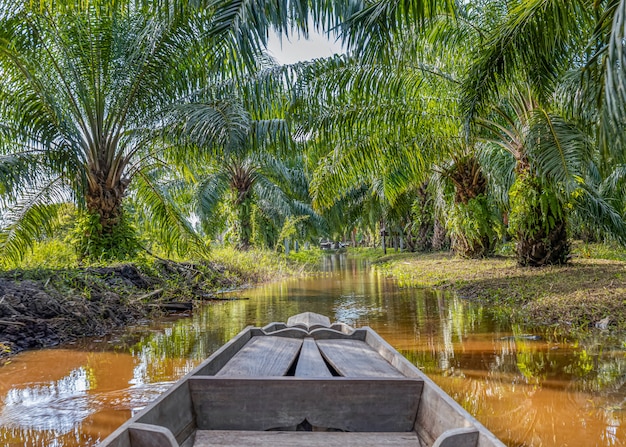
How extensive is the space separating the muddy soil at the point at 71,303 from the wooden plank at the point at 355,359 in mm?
3662

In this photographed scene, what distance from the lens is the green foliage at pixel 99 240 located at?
9508 mm

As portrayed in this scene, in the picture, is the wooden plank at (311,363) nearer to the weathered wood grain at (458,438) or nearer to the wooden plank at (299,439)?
the wooden plank at (299,439)

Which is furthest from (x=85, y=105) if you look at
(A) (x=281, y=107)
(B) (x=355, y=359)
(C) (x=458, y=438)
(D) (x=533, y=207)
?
(C) (x=458, y=438)

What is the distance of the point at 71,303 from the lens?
651 centimetres

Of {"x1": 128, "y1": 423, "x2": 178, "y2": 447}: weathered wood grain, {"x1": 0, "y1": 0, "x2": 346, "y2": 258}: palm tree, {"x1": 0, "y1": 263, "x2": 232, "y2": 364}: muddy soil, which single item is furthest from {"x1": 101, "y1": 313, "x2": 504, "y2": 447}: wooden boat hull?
{"x1": 0, "y1": 0, "x2": 346, "y2": 258}: palm tree

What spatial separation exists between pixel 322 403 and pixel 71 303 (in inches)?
202

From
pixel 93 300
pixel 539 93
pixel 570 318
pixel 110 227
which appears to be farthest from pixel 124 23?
pixel 570 318

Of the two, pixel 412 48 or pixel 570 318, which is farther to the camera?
pixel 412 48

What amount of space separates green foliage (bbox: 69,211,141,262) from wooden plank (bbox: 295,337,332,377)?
6.74 metres

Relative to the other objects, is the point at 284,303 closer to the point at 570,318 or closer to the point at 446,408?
the point at 570,318

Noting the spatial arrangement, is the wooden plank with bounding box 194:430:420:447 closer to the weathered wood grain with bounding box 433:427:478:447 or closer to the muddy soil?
the weathered wood grain with bounding box 433:427:478:447

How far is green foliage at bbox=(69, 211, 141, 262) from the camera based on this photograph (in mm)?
9508

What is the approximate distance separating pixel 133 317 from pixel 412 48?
5965mm

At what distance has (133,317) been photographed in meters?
7.63
